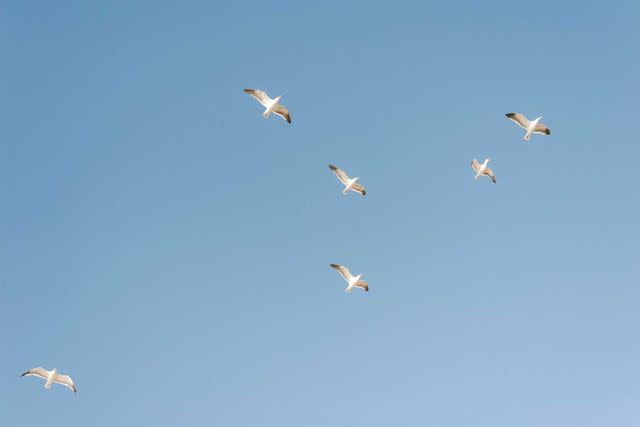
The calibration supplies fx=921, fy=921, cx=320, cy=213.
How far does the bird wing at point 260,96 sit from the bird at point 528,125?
52.9 feet

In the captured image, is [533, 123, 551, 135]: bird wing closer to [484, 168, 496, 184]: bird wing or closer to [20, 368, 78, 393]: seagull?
[484, 168, 496, 184]: bird wing

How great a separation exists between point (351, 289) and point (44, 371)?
68.3ft

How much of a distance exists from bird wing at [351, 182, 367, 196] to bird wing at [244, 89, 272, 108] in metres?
8.67

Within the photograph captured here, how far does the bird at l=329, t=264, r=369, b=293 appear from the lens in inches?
2467

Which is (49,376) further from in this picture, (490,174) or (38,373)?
(490,174)

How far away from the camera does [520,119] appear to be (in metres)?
61.2

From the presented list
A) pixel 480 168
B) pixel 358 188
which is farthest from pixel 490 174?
pixel 358 188

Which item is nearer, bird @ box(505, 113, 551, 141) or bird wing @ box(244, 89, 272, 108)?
bird wing @ box(244, 89, 272, 108)

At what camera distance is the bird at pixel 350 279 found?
6266 centimetres

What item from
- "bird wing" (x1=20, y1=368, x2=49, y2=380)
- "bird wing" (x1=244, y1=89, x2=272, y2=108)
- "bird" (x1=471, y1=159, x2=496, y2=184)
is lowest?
"bird wing" (x1=20, y1=368, x2=49, y2=380)

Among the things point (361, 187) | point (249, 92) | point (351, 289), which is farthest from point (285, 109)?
point (351, 289)

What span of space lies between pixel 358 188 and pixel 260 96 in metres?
9.62

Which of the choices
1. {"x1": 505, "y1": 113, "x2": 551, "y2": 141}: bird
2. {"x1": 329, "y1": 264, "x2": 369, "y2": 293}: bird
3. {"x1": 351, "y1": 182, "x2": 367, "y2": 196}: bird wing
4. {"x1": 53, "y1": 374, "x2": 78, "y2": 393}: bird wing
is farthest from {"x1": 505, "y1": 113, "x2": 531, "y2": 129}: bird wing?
{"x1": 53, "y1": 374, "x2": 78, "y2": 393}: bird wing

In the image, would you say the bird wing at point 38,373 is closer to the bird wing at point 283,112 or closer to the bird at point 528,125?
the bird wing at point 283,112
